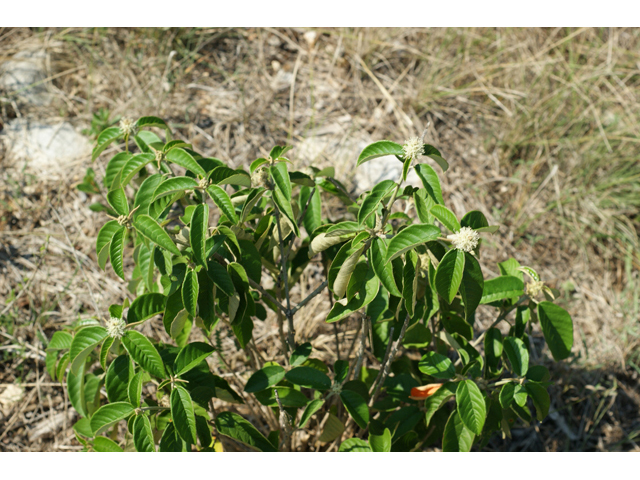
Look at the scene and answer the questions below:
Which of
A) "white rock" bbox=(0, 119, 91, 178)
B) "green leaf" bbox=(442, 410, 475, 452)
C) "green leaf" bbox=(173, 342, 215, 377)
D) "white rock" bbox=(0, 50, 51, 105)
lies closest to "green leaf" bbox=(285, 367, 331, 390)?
"green leaf" bbox=(173, 342, 215, 377)

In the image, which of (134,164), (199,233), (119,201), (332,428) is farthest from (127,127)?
(332,428)

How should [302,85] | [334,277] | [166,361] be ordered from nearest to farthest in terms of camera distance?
[334,277] → [166,361] → [302,85]

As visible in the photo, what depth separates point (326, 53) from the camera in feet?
10.7

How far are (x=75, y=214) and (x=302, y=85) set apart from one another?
5.11 ft

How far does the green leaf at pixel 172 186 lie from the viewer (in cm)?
114

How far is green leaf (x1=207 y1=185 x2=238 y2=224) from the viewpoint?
1.16m

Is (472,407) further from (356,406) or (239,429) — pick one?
(239,429)

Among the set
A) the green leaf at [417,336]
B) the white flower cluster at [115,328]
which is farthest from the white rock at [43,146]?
the green leaf at [417,336]

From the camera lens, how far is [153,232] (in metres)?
1.11

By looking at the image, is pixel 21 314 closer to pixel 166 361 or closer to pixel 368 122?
pixel 166 361

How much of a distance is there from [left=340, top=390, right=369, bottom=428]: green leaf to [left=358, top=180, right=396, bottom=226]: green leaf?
0.56 meters

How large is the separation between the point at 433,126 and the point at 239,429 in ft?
7.44

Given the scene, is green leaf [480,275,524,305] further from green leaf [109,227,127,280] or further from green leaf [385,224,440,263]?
green leaf [109,227,127,280]

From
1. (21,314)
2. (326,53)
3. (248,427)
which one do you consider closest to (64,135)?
(21,314)
